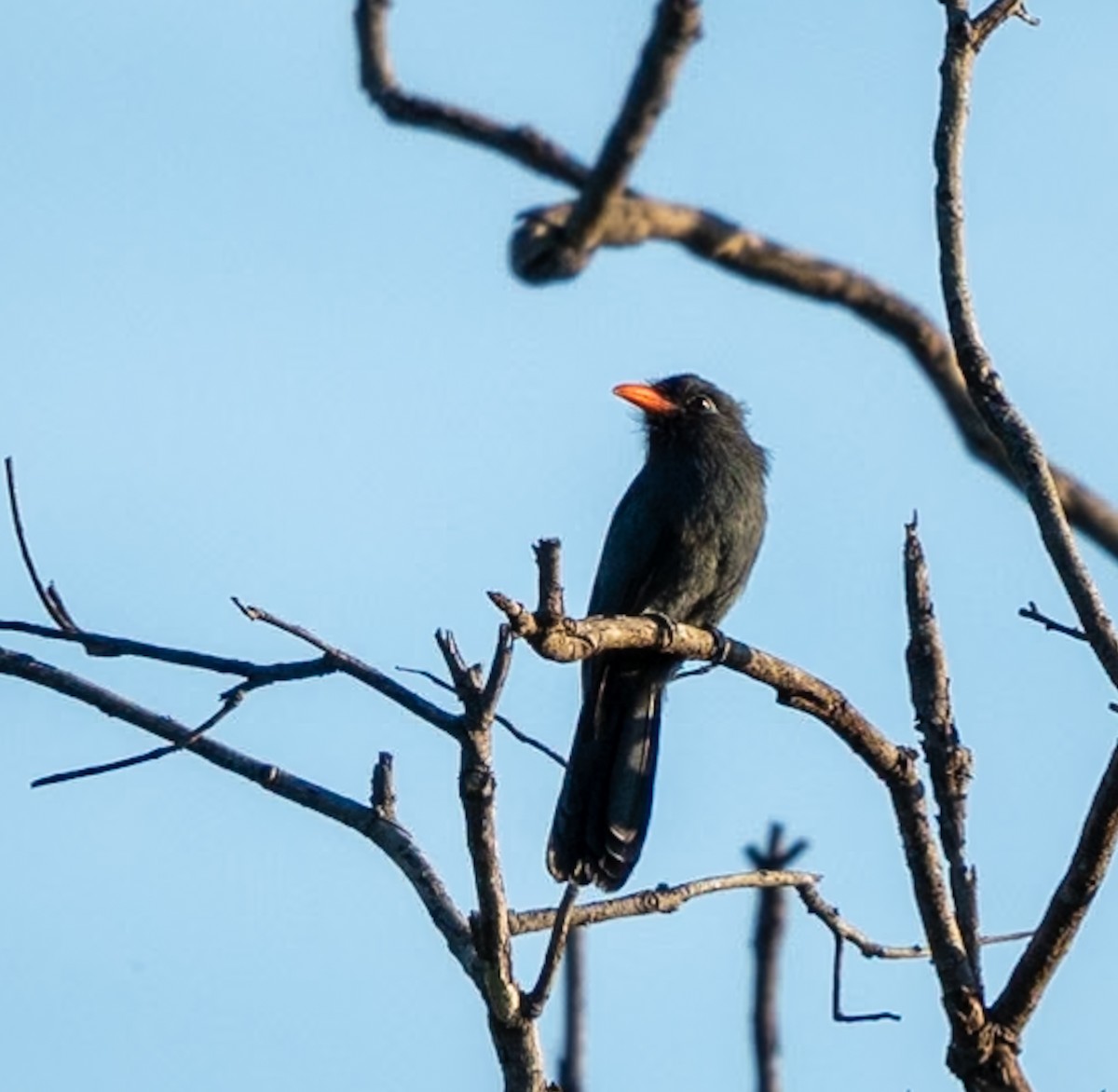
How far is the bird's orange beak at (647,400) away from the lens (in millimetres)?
9867

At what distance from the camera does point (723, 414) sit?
998 centimetres

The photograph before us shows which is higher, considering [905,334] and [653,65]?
[905,334]

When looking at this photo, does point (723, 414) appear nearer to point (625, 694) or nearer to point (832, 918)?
point (625, 694)

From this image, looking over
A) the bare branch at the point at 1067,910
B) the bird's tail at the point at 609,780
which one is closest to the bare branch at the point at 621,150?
the bare branch at the point at 1067,910

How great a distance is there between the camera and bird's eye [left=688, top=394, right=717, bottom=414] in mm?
9922

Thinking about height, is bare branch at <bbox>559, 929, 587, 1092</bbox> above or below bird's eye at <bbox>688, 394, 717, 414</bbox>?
below

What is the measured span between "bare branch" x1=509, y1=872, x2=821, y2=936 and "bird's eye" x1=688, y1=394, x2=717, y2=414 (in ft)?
13.2

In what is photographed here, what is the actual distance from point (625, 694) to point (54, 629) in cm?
387

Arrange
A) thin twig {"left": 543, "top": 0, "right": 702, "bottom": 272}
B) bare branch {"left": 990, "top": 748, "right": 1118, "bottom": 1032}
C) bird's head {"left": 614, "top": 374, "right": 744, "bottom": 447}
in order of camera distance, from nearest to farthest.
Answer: thin twig {"left": 543, "top": 0, "right": 702, "bottom": 272} < bare branch {"left": 990, "top": 748, "right": 1118, "bottom": 1032} < bird's head {"left": 614, "top": 374, "right": 744, "bottom": 447}

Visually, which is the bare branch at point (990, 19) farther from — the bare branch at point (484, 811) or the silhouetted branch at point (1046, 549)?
the bare branch at point (484, 811)

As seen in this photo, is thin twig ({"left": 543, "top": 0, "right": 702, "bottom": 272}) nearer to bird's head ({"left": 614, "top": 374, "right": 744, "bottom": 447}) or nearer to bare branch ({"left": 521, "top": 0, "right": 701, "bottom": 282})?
bare branch ({"left": 521, "top": 0, "right": 701, "bottom": 282})

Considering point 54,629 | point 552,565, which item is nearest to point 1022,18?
point 552,565

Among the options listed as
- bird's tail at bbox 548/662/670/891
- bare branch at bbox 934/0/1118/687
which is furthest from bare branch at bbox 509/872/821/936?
bird's tail at bbox 548/662/670/891

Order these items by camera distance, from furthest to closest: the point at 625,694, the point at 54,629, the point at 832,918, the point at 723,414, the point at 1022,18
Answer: the point at 723,414, the point at 625,694, the point at 832,918, the point at 1022,18, the point at 54,629
